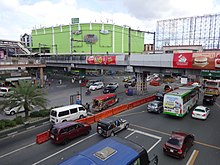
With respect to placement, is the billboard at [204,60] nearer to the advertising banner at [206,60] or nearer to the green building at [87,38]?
the advertising banner at [206,60]

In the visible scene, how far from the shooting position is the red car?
1393 centimetres

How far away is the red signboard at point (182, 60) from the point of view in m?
23.4

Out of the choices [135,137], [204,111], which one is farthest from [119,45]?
[135,137]

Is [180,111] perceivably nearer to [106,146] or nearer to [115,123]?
[115,123]

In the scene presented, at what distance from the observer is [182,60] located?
2409cm

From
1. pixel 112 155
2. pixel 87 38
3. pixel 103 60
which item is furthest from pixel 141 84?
pixel 87 38

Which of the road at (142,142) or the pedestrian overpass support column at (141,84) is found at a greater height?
the pedestrian overpass support column at (141,84)

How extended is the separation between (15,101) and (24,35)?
388 feet

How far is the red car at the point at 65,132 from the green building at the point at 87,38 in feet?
185

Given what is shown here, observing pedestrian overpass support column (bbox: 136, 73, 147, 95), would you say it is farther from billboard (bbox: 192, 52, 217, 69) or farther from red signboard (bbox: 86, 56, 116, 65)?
billboard (bbox: 192, 52, 217, 69)

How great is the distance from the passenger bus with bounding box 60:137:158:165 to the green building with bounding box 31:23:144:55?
6300cm

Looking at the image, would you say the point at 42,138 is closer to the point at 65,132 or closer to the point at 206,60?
the point at 65,132

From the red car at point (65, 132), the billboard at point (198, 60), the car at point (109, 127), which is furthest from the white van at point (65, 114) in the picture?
the billboard at point (198, 60)

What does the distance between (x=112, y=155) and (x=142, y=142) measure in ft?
25.8
